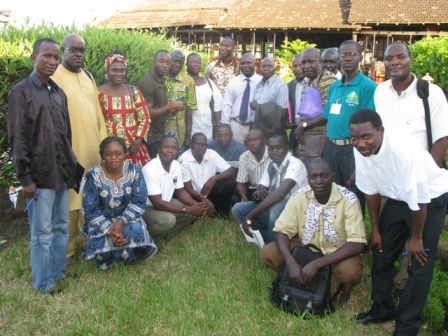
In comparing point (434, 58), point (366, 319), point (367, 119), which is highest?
point (434, 58)

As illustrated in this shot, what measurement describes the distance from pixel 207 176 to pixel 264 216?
111cm

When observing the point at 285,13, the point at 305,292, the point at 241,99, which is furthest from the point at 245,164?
the point at 285,13

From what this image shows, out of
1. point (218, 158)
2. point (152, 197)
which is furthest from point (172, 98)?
point (152, 197)

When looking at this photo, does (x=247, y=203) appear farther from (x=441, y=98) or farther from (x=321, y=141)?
(x=441, y=98)

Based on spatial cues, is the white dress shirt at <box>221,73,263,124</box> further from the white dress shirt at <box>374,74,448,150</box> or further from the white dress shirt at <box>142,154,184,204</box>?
the white dress shirt at <box>374,74,448,150</box>

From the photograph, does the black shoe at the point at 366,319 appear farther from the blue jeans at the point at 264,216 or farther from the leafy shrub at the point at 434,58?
the leafy shrub at the point at 434,58

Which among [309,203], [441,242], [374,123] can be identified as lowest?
[441,242]

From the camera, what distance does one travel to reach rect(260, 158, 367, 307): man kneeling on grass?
3.86m

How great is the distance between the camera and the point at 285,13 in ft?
63.1

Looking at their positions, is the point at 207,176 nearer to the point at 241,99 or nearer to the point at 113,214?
the point at 241,99

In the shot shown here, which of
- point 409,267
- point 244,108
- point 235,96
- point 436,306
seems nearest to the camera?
point 409,267

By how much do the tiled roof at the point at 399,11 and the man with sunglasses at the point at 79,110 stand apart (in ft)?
49.1

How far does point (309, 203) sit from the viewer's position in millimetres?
4082

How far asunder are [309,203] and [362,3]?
16.4m
